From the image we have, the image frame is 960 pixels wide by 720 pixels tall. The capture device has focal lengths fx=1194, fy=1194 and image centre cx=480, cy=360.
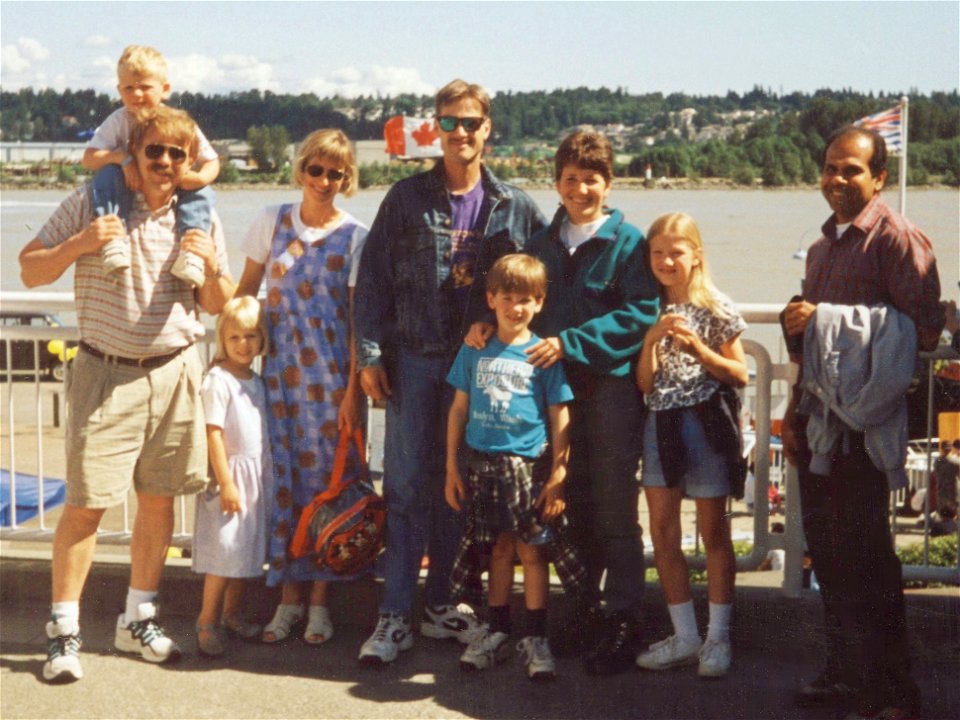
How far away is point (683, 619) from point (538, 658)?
1.67 ft

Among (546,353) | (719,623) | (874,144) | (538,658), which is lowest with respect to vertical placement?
(538,658)

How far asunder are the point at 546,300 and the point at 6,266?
10272 cm

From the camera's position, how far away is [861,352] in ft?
11.4

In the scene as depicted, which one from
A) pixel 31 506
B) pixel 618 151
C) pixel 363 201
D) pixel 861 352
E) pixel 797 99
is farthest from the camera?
pixel 363 201

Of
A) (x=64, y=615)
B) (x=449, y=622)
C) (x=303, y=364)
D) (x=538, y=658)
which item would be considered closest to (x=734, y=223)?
(x=449, y=622)

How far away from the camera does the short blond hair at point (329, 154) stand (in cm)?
409

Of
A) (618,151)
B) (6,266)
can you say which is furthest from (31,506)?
(6,266)

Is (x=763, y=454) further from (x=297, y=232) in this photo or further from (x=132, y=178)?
(x=132, y=178)

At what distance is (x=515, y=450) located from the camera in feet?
12.6

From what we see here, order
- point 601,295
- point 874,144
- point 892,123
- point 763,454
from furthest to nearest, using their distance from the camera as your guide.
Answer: point 892,123, point 763,454, point 601,295, point 874,144

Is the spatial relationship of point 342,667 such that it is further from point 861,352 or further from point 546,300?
point 861,352

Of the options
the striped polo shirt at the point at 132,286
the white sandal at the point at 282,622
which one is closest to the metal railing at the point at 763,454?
the striped polo shirt at the point at 132,286

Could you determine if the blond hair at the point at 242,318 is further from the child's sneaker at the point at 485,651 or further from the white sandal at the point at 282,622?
the child's sneaker at the point at 485,651

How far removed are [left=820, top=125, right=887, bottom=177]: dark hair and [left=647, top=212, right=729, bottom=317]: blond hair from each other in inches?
18.6
